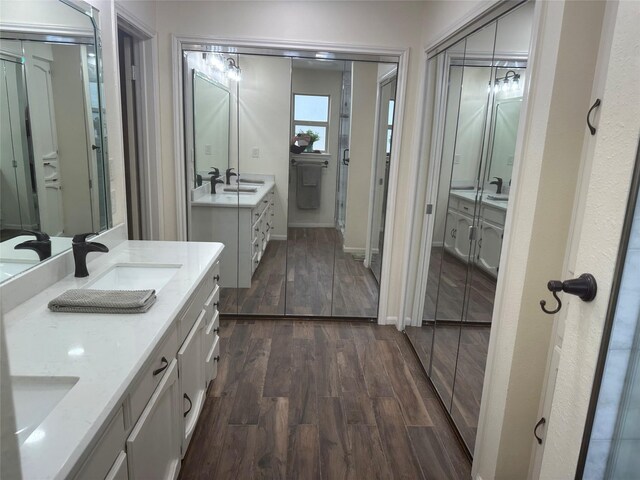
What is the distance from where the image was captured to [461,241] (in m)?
2.40

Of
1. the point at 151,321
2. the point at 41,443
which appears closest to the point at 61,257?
the point at 151,321

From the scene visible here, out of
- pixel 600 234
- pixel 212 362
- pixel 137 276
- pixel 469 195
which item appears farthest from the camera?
pixel 212 362

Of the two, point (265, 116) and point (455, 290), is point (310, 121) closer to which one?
point (265, 116)

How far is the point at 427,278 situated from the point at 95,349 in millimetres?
2292

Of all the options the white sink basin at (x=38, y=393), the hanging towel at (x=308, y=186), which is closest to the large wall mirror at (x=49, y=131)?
the white sink basin at (x=38, y=393)

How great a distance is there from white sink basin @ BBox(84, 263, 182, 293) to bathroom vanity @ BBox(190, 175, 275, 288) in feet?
4.65

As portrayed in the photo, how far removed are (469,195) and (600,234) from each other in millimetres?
1400

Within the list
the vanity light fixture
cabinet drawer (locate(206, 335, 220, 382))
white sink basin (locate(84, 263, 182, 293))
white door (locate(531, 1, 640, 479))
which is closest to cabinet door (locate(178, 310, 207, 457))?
cabinet drawer (locate(206, 335, 220, 382))

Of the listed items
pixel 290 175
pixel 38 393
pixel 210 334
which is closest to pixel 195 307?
pixel 210 334

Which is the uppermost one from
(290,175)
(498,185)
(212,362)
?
(498,185)

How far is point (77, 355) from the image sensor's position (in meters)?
1.22

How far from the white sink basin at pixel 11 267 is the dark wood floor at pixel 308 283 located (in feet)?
6.92

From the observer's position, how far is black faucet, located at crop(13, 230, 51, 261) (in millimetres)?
1624

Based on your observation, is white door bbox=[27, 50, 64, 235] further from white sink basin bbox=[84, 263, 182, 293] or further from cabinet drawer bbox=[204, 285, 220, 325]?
cabinet drawer bbox=[204, 285, 220, 325]
